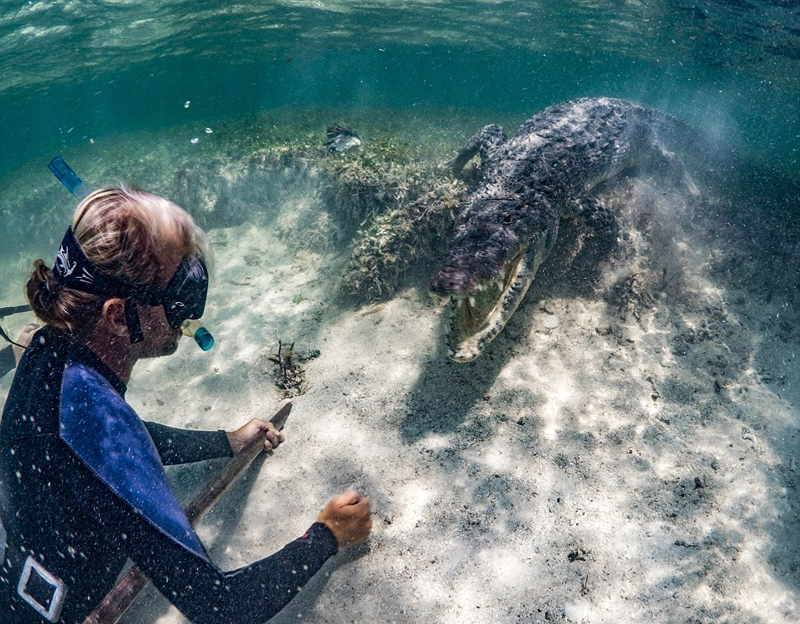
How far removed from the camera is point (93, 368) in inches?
78.5

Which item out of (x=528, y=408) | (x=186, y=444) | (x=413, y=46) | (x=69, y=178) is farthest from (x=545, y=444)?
(x=413, y=46)

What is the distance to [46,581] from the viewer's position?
1.87m

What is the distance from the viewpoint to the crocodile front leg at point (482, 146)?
5973mm

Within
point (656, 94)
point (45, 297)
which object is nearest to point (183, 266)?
point (45, 297)

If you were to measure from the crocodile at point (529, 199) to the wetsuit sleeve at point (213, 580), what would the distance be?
1.87 meters

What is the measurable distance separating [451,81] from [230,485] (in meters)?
70.6

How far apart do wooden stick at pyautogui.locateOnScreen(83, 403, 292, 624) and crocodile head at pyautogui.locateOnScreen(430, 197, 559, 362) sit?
1.77 m

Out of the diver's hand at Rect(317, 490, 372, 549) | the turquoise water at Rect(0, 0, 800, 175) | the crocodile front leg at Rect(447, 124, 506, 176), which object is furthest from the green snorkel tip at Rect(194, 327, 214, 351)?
the turquoise water at Rect(0, 0, 800, 175)

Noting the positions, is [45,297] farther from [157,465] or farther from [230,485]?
[230,485]

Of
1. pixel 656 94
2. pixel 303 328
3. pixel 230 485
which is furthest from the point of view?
pixel 656 94

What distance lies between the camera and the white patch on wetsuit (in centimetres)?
185

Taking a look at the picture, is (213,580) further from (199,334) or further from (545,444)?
(545,444)

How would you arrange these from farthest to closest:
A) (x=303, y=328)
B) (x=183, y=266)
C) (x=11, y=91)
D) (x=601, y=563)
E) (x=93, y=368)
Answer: (x=11, y=91) → (x=303, y=328) → (x=601, y=563) → (x=183, y=266) → (x=93, y=368)

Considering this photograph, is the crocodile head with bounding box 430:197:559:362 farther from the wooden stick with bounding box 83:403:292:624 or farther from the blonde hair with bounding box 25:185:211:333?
the blonde hair with bounding box 25:185:211:333
